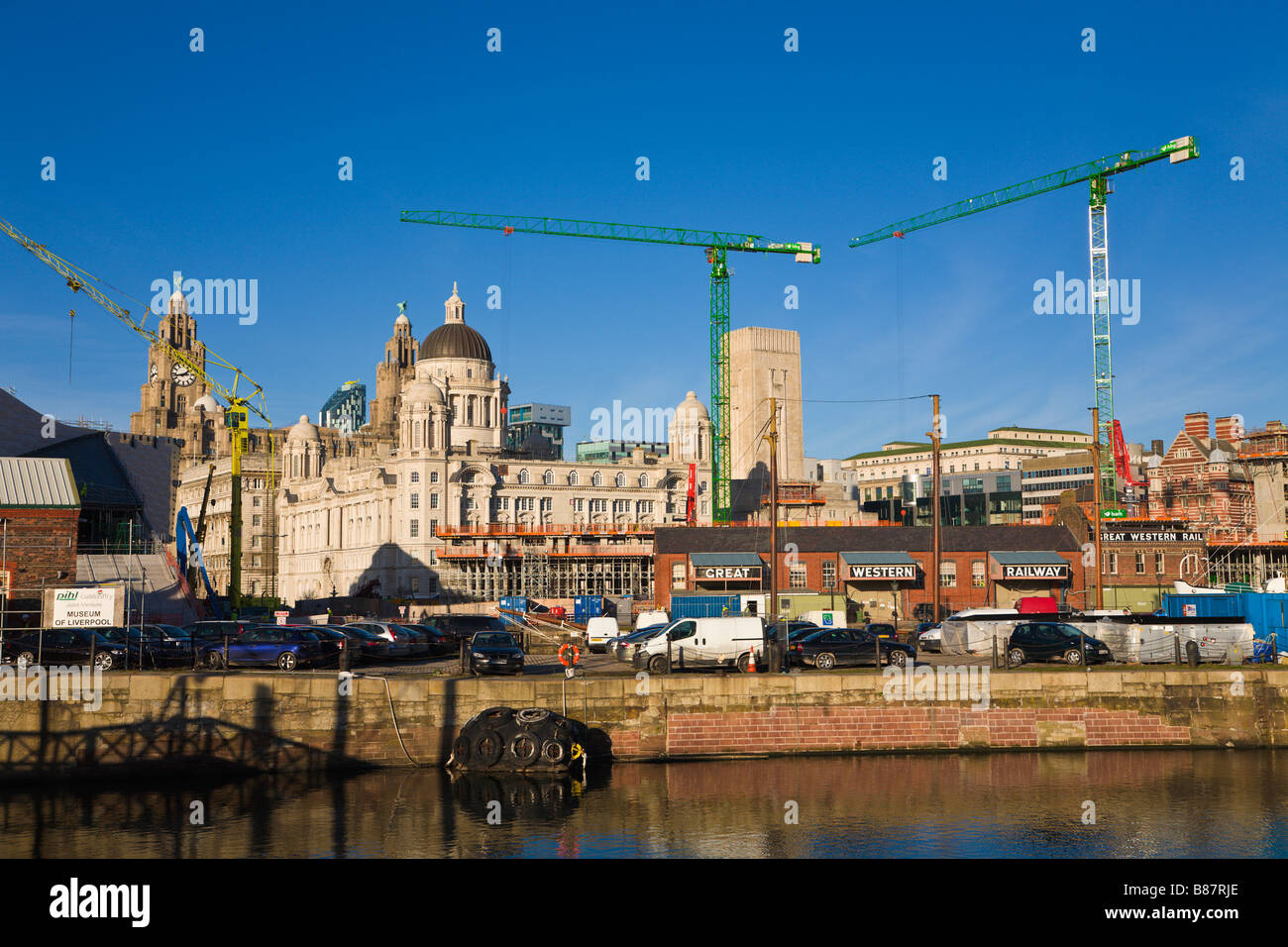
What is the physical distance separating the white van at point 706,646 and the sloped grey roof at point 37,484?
26451 millimetres

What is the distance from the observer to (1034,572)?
74.3 m

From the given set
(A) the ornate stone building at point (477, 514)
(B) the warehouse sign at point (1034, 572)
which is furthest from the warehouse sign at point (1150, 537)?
(A) the ornate stone building at point (477, 514)

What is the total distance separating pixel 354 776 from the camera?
108ft

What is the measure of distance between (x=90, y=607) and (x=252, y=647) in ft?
17.5

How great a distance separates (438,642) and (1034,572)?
43.6 metres

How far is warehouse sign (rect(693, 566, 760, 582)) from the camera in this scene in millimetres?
73875

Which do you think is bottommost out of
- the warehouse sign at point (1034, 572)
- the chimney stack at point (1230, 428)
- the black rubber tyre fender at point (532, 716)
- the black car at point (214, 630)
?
the black rubber tyre fender at point (532, 716)


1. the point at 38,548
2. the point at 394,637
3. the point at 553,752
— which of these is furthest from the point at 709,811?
the point at 38,548

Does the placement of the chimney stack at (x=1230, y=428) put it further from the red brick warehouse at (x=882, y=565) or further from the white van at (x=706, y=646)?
the white van at (x=706, y=646)

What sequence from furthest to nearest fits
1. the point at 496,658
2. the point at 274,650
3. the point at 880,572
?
the point at 880,572 → the point at 274,650 → the point at 496,658

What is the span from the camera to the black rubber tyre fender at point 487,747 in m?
32.6

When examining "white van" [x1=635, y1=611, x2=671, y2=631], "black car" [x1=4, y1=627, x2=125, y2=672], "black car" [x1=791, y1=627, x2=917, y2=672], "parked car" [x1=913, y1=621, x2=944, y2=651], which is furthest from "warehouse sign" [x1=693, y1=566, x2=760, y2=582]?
"black car" [x1=4, y1=627, x2=125, y2=672]

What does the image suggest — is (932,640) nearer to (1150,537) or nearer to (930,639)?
(930,639)
